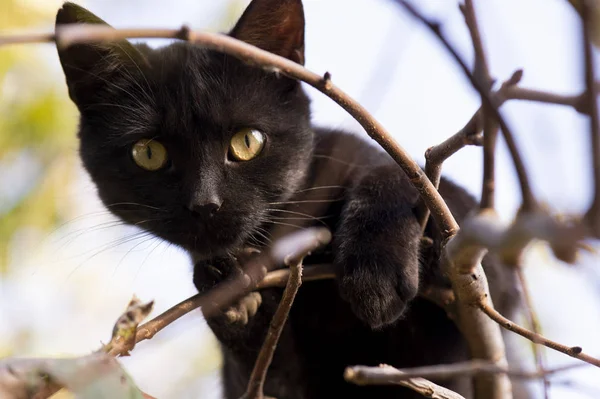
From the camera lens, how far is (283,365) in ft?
7.55

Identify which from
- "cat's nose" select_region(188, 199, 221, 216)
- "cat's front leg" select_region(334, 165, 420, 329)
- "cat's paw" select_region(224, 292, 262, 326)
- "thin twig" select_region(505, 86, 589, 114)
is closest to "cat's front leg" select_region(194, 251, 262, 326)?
"cat's paw" select_region(224, 292, 262, 326)

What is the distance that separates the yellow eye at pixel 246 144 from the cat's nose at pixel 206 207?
0.25 meters

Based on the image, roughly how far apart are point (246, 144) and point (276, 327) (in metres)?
0.82

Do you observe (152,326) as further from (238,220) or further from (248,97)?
(248,97)

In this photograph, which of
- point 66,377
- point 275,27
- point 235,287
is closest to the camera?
point 66,377


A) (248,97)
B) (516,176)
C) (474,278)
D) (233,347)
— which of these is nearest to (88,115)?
(248,97)

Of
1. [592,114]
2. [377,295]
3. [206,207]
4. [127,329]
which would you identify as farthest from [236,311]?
[592,114]

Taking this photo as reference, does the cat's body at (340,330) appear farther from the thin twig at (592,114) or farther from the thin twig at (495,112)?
the thin twig at (592,114)

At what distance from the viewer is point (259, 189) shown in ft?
7.07

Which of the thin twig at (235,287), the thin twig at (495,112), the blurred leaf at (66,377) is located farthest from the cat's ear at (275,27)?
the blurred leaf at (66,377)

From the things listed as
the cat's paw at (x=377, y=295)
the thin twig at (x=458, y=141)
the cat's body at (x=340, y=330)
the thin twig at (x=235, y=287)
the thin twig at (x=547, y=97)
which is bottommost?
the cat's body at (x=340, y=330)

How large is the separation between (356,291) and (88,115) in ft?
4.12

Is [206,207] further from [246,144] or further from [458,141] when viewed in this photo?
[458,141]

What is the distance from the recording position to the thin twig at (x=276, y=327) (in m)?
1.36
